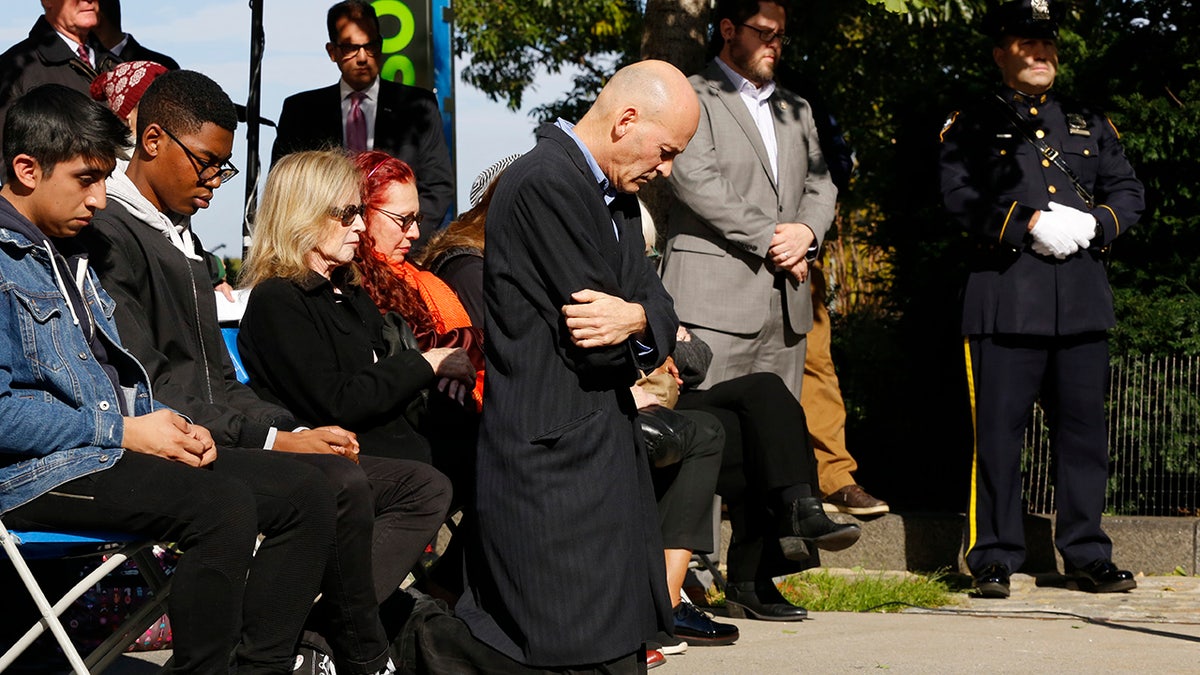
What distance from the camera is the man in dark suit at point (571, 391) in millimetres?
4242

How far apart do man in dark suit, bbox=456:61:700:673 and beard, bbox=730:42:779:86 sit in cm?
265

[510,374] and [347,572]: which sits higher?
[510,374]

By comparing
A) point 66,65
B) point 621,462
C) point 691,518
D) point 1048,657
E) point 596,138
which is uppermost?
point 66,65

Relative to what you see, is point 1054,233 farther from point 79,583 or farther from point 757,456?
point 79,583

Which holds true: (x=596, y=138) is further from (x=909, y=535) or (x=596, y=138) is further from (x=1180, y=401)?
(x=1180, y=401)

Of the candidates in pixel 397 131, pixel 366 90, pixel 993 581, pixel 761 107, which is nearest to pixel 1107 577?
pixel 993 581

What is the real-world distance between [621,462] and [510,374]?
384 mm

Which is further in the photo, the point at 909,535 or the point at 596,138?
the point at 909,535

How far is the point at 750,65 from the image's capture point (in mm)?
7008

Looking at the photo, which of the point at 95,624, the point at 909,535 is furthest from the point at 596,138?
the point at 909,535

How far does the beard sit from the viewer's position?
7000mm

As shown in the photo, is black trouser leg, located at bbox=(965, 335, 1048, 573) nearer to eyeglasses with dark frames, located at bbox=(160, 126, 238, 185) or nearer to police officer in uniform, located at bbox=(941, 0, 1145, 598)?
police officer in uniform, located at bbox=(941, 0, 1145, 598)

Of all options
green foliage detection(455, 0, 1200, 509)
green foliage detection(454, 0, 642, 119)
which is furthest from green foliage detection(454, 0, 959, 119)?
green foliage detection(455, 0, 1200, 509)

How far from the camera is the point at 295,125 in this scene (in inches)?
298
